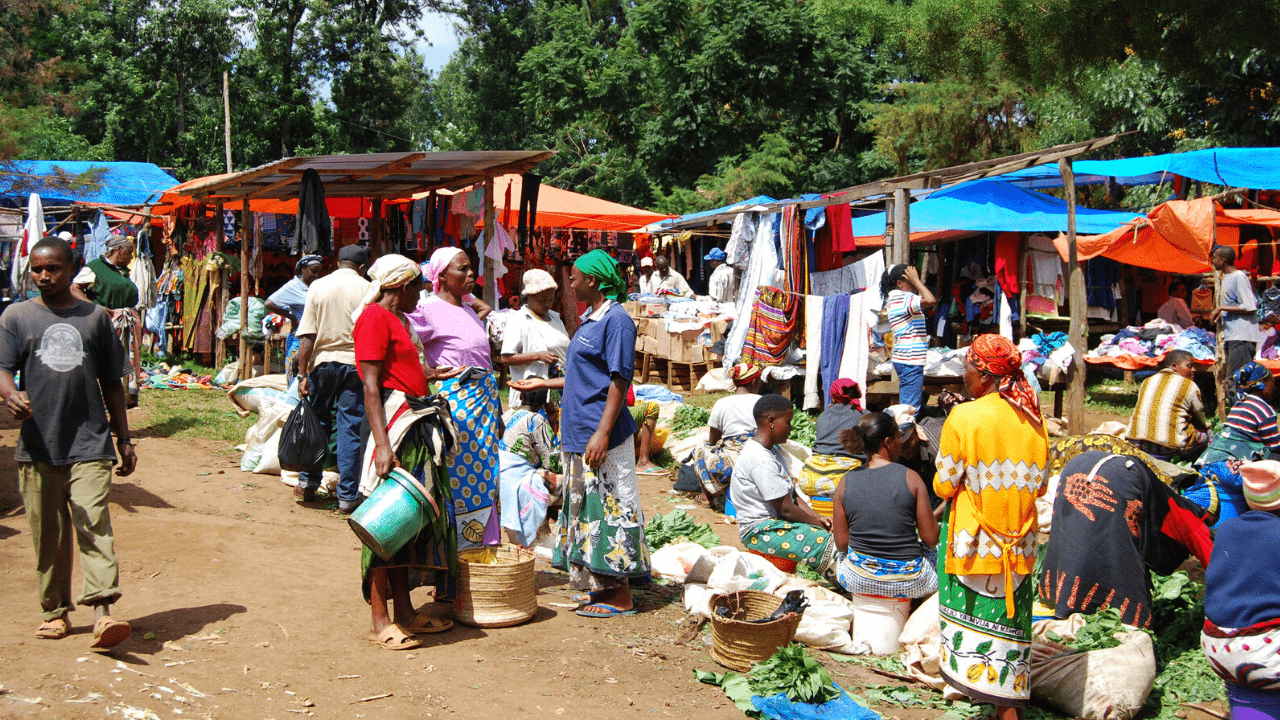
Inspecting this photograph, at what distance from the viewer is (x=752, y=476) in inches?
225

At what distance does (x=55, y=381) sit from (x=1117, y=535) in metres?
5.05

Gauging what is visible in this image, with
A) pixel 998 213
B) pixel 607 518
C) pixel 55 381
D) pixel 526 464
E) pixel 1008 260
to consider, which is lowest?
pixel 607 518

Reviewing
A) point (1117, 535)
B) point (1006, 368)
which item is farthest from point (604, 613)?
point (1117, 535)

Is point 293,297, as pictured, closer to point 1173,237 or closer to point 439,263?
point 439,263

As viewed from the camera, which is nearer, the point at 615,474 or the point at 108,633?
the point at 108,633

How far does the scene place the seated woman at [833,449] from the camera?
6465 millimetres

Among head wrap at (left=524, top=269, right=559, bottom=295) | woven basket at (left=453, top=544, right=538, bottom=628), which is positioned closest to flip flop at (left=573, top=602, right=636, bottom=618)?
woven basket at (left=453, top=544, right=538, bottom=628)

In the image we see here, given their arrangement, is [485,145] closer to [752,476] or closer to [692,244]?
[692,244]

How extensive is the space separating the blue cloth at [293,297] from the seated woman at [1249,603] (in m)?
7.23

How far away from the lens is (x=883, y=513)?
4.84 metres

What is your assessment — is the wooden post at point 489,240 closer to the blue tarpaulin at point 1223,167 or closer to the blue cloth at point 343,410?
the blue cloth at point 343,410

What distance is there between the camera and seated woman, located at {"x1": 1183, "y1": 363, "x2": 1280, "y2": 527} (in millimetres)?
5707

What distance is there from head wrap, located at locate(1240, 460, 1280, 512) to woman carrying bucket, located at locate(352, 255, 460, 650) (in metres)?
3.28

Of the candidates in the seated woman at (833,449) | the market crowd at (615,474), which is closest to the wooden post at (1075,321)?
the market crowd at (615,474)
